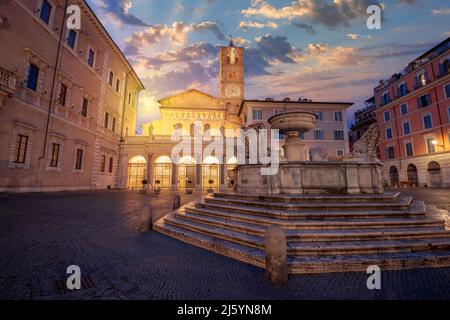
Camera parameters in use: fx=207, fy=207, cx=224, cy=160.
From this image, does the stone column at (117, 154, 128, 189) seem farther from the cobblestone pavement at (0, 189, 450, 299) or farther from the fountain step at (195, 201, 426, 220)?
the fountain step at (195, 201, 426, 220)

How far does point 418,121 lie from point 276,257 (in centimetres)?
3610

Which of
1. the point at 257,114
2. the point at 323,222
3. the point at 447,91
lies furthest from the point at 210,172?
the point at 447,91

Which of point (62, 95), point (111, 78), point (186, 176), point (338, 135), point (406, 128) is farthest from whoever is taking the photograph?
point (338, 135)

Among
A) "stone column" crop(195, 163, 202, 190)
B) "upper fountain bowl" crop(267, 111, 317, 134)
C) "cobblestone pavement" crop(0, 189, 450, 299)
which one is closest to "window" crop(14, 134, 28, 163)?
"cobblestone pavement" crop(0, 189, 450, 299)

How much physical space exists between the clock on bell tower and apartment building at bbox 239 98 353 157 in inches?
869

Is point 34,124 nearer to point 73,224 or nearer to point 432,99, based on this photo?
point 73,224

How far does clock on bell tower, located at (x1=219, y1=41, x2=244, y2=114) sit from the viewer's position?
5444 cm

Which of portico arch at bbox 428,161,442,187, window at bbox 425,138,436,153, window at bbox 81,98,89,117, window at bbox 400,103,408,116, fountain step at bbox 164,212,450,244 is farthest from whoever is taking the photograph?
window at bbox 400,103,408,116

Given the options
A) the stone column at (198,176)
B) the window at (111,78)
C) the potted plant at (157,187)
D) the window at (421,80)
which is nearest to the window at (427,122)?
the window at (421,80)

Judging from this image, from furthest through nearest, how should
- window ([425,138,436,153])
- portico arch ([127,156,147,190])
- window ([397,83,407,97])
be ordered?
window ([397,83,407,97]), portico arch ([127,156,147,190]), window ([425,138,436,153])

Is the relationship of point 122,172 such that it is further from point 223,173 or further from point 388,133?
point 388,133

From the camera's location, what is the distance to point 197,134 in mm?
31672

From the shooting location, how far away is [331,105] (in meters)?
32.4

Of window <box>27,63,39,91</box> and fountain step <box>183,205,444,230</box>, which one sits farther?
window <box>27,63,39,91</box>
